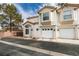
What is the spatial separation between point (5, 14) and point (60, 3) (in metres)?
1.10

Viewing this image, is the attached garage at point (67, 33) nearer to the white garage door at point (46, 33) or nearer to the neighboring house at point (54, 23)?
the neighboring house at point (54, 23)

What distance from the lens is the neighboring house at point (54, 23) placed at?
3.70 metres

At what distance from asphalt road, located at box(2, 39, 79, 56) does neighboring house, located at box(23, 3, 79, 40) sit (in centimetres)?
12

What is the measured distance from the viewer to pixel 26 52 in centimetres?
370

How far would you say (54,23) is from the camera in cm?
379

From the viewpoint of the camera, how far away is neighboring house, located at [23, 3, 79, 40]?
3.70 m

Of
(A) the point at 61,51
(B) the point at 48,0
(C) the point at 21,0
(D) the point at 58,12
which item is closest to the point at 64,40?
(A) the point at 61,51

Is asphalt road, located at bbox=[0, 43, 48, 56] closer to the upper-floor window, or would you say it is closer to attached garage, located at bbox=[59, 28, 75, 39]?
attached garage, located at bbox=[59, 28, 75, 39]

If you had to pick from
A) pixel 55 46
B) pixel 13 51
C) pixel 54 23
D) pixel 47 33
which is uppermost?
pixel 54 23

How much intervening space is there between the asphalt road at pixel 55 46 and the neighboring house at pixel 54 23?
0.40ft

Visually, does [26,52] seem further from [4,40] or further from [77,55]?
[77,55]

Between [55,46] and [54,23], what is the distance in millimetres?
441

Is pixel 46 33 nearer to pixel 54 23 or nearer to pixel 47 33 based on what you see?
pixel 47 33

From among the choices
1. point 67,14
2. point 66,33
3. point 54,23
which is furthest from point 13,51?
point 67,14
